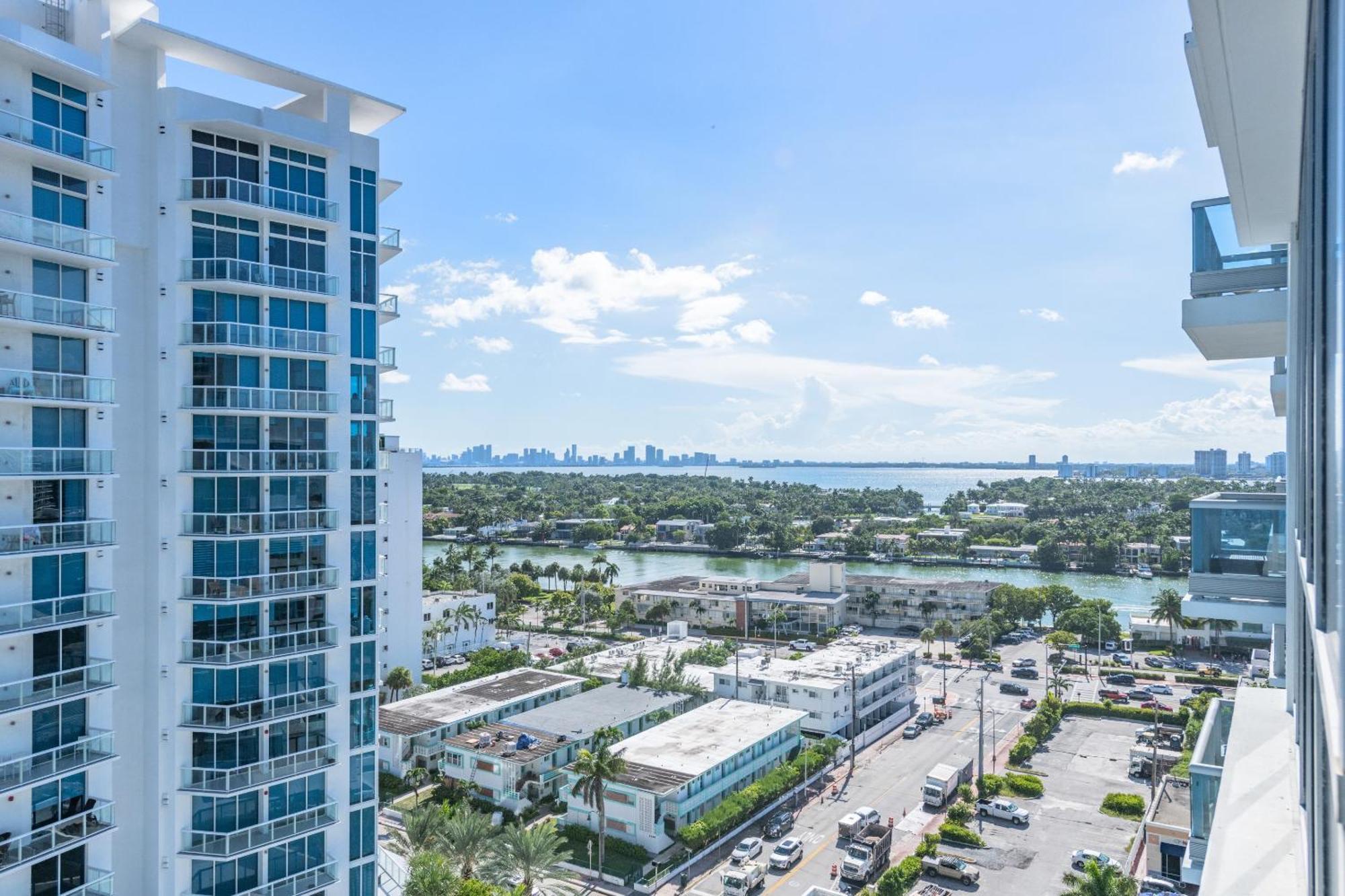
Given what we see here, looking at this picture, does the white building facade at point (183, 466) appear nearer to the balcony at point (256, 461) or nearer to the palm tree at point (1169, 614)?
the balcony at point (256, 461)

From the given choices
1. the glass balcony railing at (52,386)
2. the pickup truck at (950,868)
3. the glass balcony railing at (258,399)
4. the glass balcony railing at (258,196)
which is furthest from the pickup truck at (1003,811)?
the glass balcony railing at (52,386)

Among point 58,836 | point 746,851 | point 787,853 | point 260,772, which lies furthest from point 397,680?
point 58,836

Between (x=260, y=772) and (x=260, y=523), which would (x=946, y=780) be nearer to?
(x=260, y=772)

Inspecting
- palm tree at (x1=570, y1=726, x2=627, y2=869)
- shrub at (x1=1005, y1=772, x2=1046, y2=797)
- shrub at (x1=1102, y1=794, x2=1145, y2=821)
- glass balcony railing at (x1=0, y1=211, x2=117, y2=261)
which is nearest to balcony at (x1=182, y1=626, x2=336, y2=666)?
glass balcony railing at (x1=0, y1=211, x2=117, y2=261)

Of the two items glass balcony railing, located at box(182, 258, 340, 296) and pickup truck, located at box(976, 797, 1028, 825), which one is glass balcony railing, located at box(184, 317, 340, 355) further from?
pickup truck, located at box(976, 797, 1028, 825)

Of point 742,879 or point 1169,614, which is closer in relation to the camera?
point 742,879
